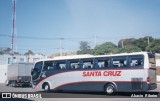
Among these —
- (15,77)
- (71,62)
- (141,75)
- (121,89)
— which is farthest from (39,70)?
(15,77)

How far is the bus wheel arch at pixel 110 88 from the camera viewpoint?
17869 millimetres

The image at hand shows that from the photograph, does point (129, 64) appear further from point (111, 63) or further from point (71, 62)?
point (71, 62)

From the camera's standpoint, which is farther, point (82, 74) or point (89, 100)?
point (82, 74)

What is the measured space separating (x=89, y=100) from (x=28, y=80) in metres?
19.5

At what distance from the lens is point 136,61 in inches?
664

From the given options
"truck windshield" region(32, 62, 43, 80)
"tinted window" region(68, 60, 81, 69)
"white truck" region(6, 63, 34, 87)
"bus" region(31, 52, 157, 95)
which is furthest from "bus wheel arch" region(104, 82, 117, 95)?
"white truck" region(6, 63, 34, 87)

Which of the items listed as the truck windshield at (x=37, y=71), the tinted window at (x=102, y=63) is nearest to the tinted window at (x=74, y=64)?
the tinted window at (x=102, y=63)

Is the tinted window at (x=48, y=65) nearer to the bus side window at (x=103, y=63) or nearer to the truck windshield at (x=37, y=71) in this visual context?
the truck windshield at (x=37, y=71)

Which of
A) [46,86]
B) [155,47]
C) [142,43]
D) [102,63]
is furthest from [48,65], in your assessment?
[142,43]

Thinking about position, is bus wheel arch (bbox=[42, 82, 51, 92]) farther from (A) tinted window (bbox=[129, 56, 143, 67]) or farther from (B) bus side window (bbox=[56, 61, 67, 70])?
(A) tinted window (bbox=[129, 56, 143, 67])

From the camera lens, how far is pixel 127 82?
56.3 feet

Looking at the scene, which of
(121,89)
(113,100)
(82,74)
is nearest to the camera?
(113,100)

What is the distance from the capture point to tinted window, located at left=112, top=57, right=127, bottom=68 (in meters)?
17.4

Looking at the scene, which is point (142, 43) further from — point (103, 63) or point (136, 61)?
point (136, 61)
